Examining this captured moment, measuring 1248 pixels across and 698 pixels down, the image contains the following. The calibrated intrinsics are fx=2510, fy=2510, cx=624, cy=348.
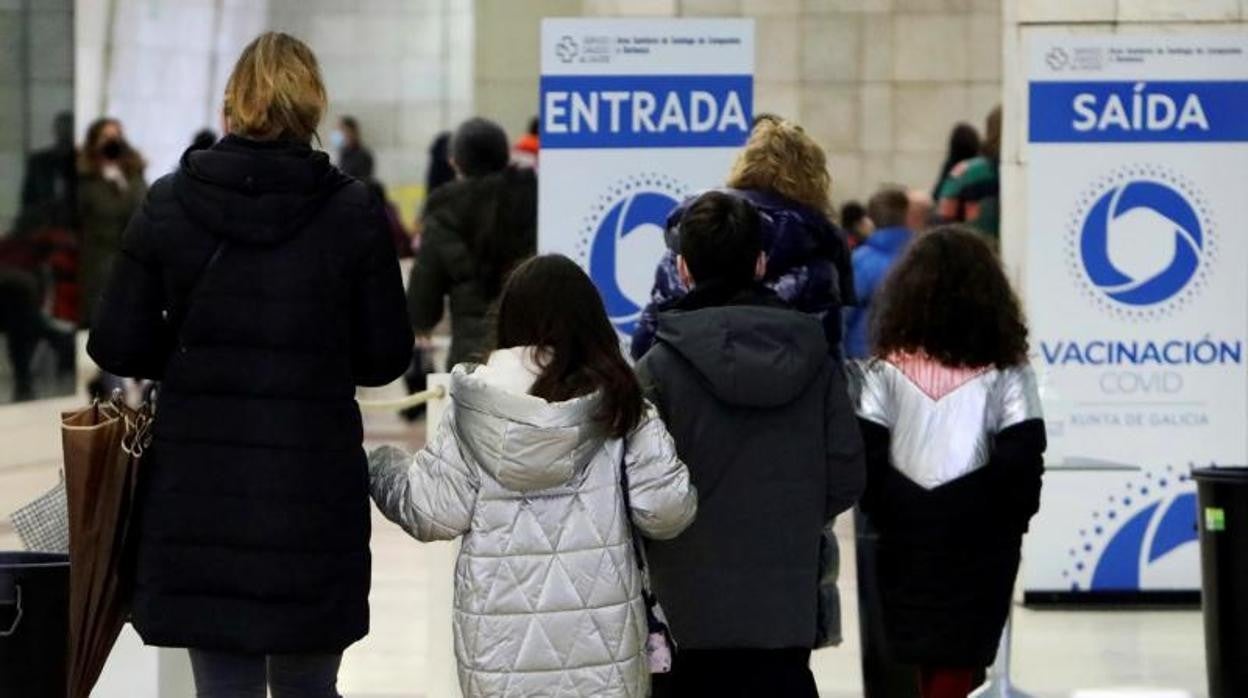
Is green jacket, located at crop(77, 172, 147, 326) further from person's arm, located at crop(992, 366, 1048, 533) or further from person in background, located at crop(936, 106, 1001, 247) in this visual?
person's arm, located at crop(992, 366, 1048, 533)

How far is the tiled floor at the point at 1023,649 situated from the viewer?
838cm

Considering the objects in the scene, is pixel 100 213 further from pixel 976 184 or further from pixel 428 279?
pixel 428 279

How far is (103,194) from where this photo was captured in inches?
706

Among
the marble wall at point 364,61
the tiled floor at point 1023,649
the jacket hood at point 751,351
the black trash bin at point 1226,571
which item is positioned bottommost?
the tiled floor at point 1023,649

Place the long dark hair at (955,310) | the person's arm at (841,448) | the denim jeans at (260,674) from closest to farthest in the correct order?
the denim jeans at (260,674) → the person's arm at (841,448) → the long dark hair at (955,310)

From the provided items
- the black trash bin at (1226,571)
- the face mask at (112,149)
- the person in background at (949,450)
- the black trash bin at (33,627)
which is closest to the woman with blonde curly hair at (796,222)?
the person in background at (949,450)

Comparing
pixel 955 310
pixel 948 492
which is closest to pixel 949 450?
pixel 948 492

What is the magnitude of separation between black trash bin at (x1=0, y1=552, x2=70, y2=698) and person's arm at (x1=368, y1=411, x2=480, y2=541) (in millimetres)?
816

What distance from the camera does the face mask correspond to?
18.2 metres

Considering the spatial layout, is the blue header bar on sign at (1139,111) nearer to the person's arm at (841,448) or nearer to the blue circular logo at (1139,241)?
the blue circular logo at (1139,241)

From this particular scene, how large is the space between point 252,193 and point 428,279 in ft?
16.5

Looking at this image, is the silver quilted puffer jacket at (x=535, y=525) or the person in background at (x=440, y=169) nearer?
the silver quilted puffer jacket at (x=535, y=525)

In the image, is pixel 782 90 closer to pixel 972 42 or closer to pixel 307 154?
pixel 972 42

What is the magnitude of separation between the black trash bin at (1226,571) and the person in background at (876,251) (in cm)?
542
